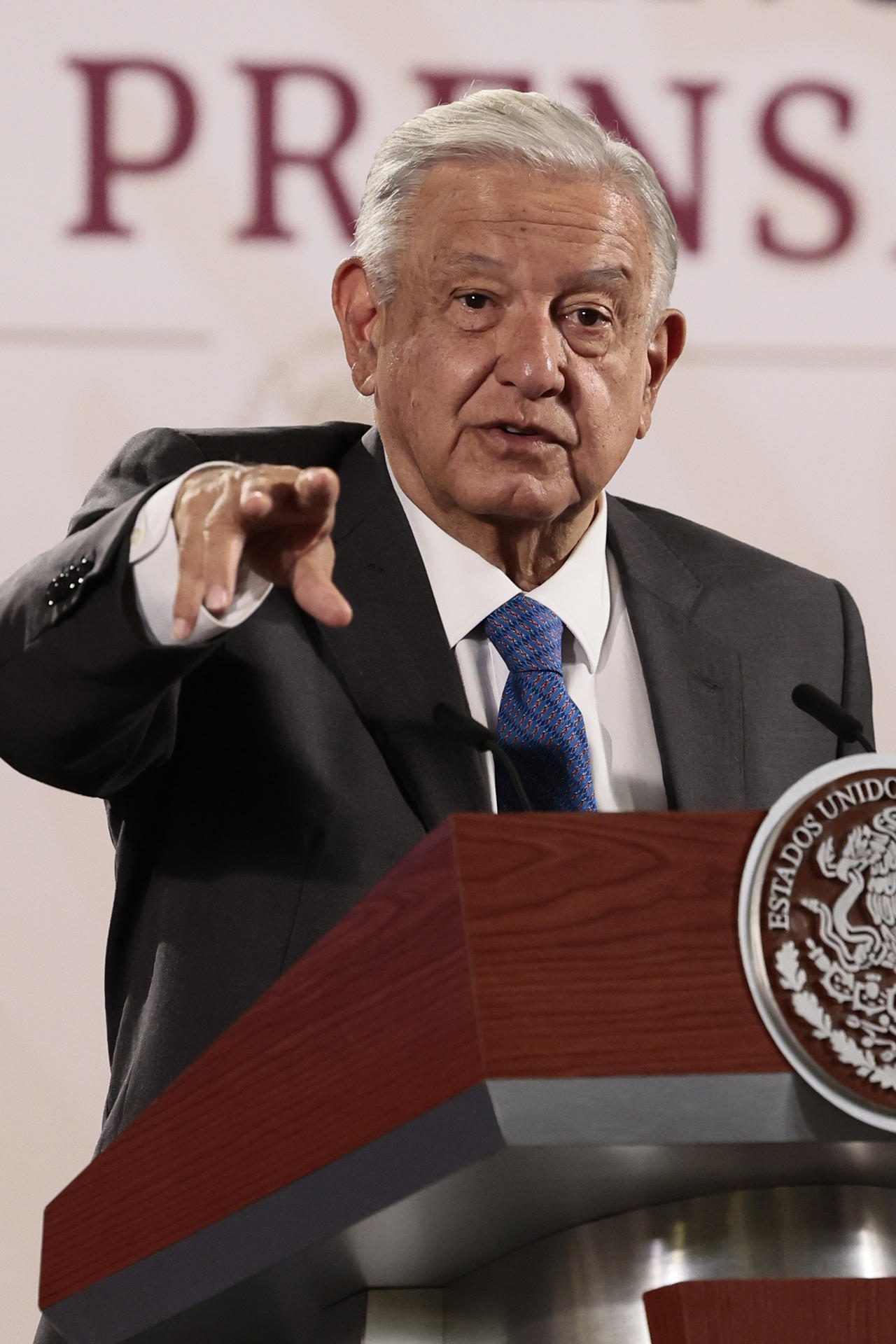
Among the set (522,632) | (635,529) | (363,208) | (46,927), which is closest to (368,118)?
(363,208)

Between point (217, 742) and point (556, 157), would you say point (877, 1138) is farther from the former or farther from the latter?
point (556, 157)

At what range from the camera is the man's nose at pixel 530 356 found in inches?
70.7

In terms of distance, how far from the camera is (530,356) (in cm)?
179

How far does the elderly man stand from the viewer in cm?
148

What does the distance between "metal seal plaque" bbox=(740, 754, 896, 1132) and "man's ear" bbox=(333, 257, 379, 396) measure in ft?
3.67

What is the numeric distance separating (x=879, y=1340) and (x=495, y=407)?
105 cm

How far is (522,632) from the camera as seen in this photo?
5.90 feet

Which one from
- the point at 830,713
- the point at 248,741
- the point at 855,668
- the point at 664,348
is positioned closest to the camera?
the point at 830,713

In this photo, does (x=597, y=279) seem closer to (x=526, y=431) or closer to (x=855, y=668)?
(x=526, y=431)

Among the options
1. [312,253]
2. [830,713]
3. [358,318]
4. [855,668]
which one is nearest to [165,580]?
[830,713]

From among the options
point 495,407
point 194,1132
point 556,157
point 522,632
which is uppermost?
point 556,157

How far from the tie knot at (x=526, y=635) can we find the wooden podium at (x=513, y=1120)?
2.23 ft

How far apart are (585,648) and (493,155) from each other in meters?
0.48

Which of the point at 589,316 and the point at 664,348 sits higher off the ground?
the point at 664,348
